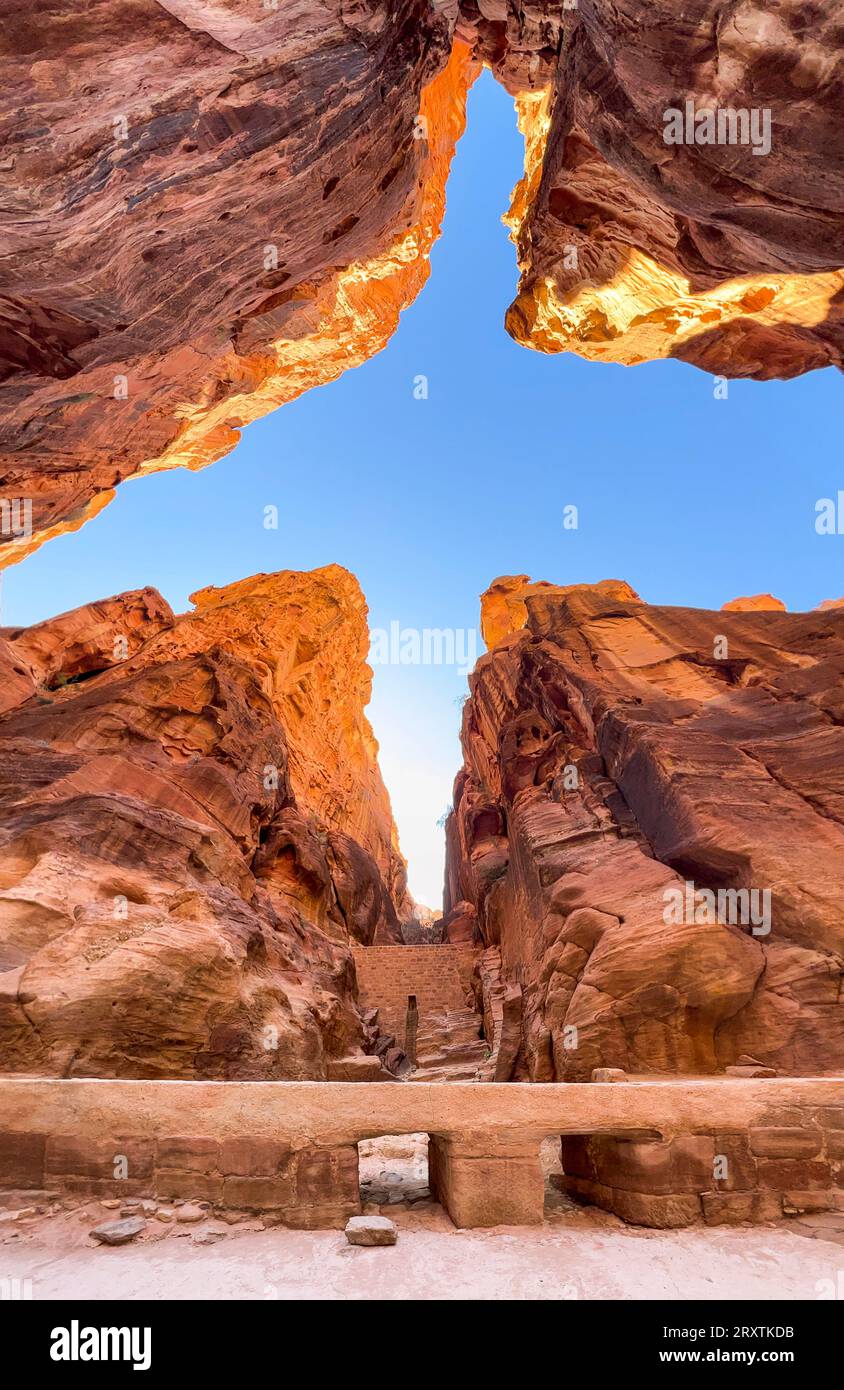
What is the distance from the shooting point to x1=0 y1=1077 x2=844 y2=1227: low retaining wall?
5879 millimetres

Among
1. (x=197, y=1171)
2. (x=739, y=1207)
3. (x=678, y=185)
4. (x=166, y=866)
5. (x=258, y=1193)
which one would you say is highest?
(x=678, y=185)

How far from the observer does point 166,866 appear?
541 inches

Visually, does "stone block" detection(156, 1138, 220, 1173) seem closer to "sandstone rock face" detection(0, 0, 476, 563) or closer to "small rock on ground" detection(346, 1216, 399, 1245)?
"small rock on ground" detection(346, 1216, 399, 1245)

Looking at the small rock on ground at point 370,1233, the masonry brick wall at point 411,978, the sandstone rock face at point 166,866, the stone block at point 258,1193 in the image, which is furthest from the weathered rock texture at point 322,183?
the masonry brick wall at point 411,978

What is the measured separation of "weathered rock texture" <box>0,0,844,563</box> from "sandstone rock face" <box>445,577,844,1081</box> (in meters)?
8.38

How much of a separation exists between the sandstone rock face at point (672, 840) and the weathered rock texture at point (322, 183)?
838 cm

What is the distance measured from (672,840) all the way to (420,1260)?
1025 centimetres

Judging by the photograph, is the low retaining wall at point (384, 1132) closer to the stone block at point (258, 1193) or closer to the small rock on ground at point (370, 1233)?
the stone block at point (258, 1193)

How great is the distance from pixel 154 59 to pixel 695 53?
367 inches

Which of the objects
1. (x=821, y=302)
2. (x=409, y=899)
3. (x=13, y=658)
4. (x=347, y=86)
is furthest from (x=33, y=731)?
(x=409, y=899)

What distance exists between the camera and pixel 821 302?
14938 millimetres

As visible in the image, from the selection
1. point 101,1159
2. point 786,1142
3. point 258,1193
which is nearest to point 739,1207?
point 786,1142

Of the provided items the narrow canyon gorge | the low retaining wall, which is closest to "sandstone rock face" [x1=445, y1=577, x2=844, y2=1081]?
the narrow canyon gorge

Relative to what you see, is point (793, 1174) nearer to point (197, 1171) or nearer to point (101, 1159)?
point (197, 1171)
